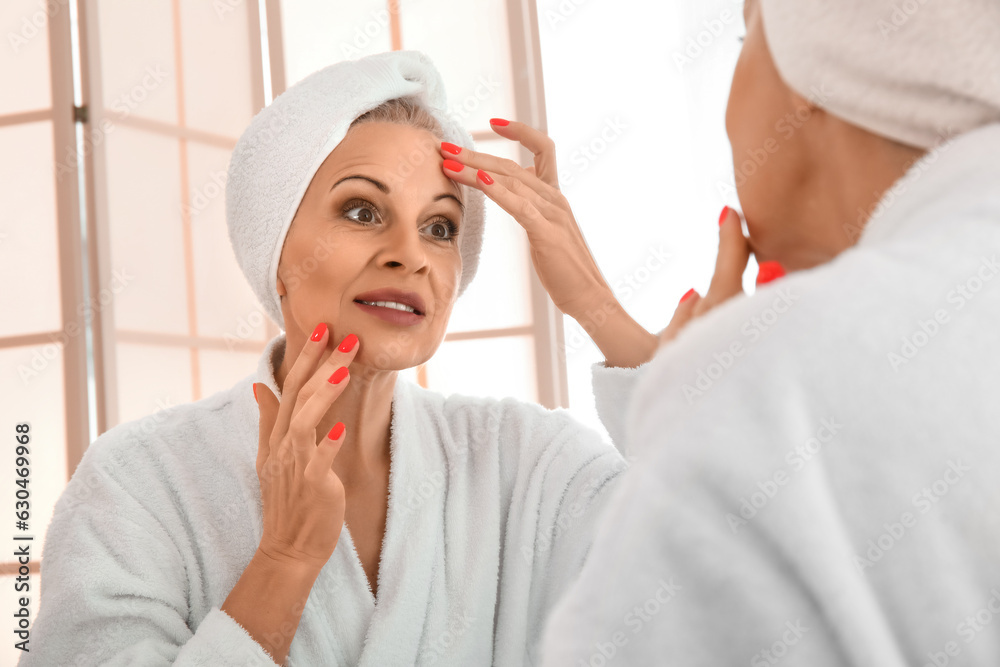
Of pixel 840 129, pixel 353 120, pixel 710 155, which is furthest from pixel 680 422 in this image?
pixel 710 155

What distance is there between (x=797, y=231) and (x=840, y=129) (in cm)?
9

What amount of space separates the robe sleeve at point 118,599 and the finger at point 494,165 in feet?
1.91

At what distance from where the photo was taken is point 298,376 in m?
0.89

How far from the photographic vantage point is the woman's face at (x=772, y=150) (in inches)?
18.0

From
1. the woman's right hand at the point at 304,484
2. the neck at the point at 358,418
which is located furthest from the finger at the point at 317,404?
the neck at the point at 358,418

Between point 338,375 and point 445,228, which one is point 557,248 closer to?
point 445,228

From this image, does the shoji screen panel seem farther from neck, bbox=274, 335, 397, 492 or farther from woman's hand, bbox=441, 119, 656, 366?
woman's hand, bbox=441, 119, 656, 366

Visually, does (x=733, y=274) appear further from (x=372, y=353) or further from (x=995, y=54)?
(x=372, y=353)

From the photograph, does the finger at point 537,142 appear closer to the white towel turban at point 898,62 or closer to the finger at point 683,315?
the finger at point 683,315

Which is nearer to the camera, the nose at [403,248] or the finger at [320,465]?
the finger at [320,465]

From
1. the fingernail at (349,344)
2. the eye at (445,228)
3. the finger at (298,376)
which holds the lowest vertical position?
the finger at (298,376)

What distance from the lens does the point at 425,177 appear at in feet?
3.27

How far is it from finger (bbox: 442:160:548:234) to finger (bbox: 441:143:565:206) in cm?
1

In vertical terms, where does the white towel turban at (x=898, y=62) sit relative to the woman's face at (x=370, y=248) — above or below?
above
